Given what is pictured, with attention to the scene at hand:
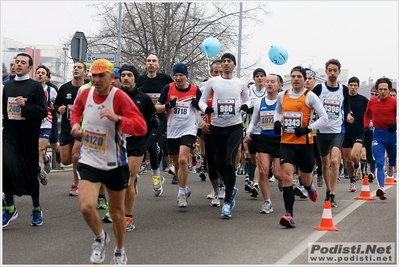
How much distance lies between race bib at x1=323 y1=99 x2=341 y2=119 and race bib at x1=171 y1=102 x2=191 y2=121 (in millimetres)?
2266

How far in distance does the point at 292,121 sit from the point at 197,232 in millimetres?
1976

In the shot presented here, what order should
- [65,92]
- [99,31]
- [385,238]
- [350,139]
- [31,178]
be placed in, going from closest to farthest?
[385,238] → [31,178] → [65,92] → [350,139] → [99,31]

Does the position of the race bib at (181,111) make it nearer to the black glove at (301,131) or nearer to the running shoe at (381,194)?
the black glove at (301,131)

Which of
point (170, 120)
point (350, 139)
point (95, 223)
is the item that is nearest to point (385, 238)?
point (95, 223)

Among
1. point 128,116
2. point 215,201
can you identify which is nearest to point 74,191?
point 215,201

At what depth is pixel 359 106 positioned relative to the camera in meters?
17.4

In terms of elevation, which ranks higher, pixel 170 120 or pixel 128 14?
pixel 128 14

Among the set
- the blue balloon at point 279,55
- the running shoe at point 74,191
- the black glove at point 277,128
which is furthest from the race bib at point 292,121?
the blue balloon at point 279,55

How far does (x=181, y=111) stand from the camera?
42.6 ft

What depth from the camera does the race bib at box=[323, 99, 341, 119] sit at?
13.5 m

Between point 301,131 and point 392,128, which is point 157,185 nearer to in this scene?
point 392,128

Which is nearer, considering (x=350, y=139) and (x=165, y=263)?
(x=165, y=263)

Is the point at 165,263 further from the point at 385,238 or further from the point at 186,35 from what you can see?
the point at 186,35

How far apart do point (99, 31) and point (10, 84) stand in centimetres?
2593
